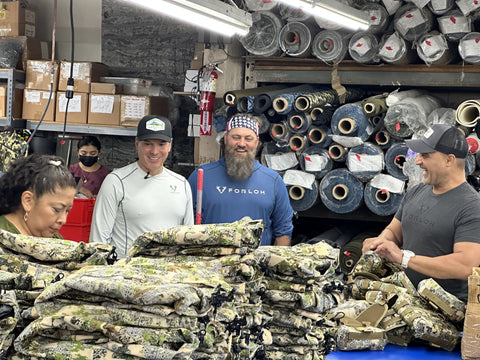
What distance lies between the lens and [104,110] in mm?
6777

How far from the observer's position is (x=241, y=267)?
6.98ft

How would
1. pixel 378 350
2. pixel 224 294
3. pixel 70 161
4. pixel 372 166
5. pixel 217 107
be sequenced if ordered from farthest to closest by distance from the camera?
pixel 70 161 → pixel 217 107 → pixel 372 166 → pixel 378 350 → pixel 224 294

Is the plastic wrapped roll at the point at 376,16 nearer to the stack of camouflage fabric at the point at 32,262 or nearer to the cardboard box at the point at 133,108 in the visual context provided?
the cardboard box at the point at 133,108

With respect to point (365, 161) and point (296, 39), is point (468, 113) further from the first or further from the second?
point (296, 39)

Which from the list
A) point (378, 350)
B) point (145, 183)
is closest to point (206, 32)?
point (145, 183)

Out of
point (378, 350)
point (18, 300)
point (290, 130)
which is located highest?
point (290, 130)

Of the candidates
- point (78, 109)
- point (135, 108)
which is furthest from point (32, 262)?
point (78, 109)

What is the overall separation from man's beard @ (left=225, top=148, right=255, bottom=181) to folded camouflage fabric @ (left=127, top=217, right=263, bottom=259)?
7.65 ft

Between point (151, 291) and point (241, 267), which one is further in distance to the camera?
point (241, 267)

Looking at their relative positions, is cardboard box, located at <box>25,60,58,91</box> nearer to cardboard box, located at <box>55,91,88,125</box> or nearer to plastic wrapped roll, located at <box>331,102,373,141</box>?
cardboard box, located at <box>55,91,88,125</box>

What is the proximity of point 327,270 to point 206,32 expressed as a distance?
177 inches

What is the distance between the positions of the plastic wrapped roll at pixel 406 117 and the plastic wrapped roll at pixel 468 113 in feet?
0.84

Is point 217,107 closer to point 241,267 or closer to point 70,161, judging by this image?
point 70,161

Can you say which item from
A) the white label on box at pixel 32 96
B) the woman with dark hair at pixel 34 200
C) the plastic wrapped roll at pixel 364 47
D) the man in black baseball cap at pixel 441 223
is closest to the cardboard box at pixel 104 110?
the white label on box at pixel 32 96
